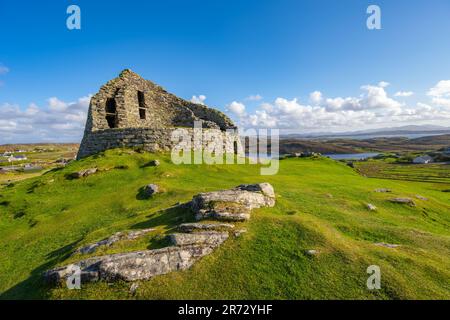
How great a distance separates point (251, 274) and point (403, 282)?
5285 mm

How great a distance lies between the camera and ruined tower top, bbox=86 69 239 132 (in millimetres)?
35253

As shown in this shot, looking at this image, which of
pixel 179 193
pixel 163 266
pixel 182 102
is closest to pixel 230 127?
pixel 182 102

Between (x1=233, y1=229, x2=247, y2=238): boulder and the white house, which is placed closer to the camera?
(x1=233, y1=229, x2=247, y2=238): boulder

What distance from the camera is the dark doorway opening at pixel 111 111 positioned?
121 ft

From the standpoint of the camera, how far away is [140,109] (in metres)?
41.3

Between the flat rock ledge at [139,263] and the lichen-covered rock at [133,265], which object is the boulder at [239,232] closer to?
the flat rock ledge at [139,263]

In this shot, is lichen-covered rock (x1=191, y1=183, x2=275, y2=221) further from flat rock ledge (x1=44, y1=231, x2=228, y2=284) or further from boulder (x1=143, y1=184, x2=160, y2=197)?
boulder (x1=143, y1=184, x2=160, y2=197)

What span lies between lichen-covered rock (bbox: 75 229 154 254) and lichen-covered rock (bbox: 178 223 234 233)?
6.59 feet

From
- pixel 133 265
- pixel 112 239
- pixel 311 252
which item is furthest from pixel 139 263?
pixel 311 252

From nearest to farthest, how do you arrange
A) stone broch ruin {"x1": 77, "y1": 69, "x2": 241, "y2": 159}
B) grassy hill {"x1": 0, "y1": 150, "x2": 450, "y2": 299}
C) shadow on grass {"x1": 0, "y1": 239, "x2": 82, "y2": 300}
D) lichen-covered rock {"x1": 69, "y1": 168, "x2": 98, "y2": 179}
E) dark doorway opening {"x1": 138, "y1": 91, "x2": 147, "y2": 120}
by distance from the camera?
grassy hill {"x1": 0, "y1": 150, "x2": 450, "y2": 299} → shadow on grass {"x1": 0, "y1": 239, "x2": 82, "y2": 300} → lichen-covered rock {"x1": 69, "y1": 168, "x2": 98, "y2": 179} → stone broch ruin {"x1": 77, "y1": 69, "x2": 241, "y2": 159} → dark doorway opening {"x1": 138, "y1": 91, "x2": 147, "y2": 120}

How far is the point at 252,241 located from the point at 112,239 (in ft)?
21.4

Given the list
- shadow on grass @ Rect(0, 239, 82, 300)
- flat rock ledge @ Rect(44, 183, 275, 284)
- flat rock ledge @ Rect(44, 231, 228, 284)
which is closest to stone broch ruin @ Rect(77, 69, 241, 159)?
flat rock ledge @ Rect(44, 183, 275, 284)

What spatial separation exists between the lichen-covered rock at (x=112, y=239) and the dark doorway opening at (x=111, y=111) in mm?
28053
